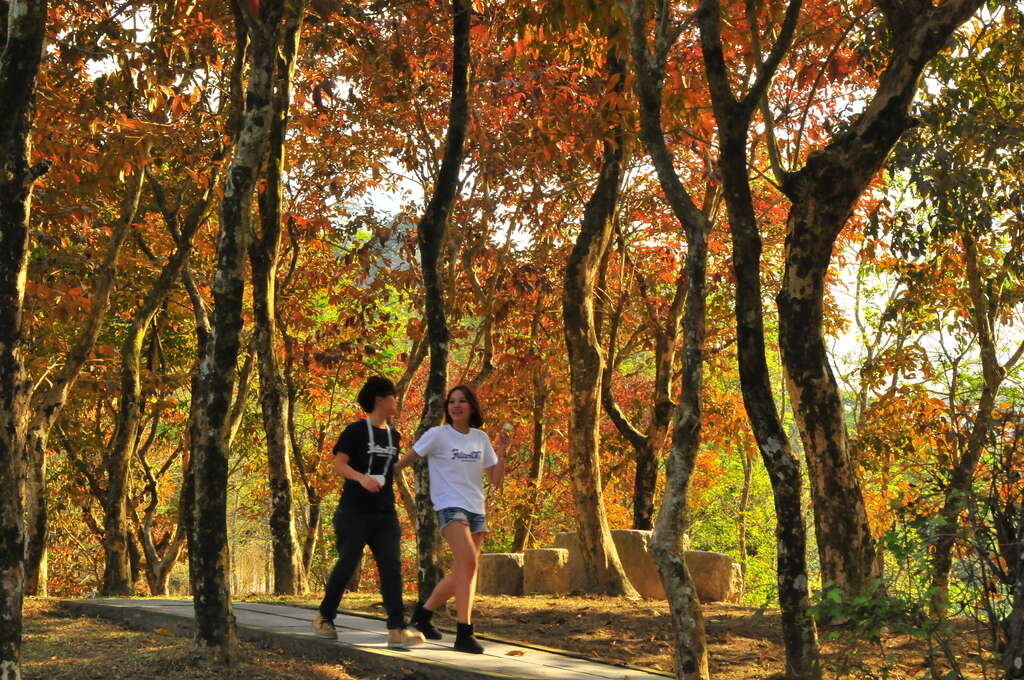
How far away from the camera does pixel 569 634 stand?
10734 mm

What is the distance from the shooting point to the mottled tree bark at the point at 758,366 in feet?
26.4

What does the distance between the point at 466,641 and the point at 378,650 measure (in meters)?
0.68

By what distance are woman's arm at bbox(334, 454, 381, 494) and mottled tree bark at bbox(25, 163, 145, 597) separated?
7449mm

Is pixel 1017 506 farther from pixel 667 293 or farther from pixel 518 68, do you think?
pixel 667 293

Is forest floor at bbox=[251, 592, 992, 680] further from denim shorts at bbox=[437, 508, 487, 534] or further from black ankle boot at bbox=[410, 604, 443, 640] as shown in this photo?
denim shorts at bbox=[437, 508, 487, 534]

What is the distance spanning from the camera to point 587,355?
1464cm

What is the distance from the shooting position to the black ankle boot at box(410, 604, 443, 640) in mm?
9102

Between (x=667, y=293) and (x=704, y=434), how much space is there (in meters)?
4.11

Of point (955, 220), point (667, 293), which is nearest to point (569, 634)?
point (955, 220)

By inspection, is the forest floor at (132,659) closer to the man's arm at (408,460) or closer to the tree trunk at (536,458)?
the man's arm at (408,460)

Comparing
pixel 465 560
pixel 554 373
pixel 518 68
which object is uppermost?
pixel 518 68

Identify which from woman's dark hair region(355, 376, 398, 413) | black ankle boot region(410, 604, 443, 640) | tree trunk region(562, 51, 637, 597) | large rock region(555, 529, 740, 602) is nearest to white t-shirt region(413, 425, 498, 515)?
woman's dark hair region(355, 376, 398, 413)

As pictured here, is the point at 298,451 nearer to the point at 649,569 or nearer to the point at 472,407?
the point at 649,569

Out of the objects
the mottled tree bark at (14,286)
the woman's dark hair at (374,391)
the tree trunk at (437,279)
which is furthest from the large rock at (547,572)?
the mottled tree bark at (14,286)
